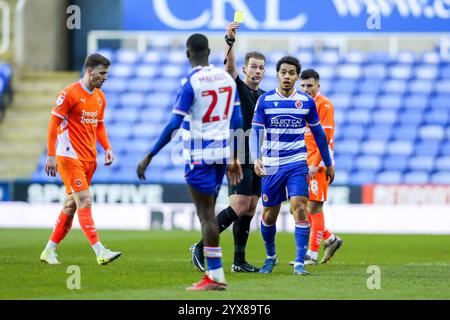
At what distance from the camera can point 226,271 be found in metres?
11.0

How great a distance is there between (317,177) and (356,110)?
11955 millimetres

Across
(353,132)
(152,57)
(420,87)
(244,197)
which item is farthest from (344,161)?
(244,197)

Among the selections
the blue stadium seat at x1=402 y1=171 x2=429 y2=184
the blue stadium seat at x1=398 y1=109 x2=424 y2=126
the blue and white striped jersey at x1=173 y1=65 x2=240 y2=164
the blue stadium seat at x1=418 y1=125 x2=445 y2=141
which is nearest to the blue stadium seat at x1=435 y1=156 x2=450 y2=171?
the blue stadium seat at x1=402 y1=171 x2=429 y2=184

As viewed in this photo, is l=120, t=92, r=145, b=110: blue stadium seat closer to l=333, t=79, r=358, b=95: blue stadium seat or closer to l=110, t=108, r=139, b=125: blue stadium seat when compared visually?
l=110, t=108, r=139, b=125: blue stadium seat

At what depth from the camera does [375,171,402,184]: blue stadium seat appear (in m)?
22.2

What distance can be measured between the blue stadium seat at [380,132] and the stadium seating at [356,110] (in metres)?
0.02

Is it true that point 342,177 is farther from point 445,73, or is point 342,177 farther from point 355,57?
point 445,73

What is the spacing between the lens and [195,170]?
877cm

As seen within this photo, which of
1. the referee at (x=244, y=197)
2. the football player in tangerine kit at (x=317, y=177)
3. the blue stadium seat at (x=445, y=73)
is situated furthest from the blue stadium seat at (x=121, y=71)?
the referee at (x=244, y=197)

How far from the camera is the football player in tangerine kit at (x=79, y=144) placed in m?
11.4

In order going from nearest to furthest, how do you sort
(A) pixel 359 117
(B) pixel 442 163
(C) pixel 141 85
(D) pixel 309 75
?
(D) pixel 309 75 → (B) pixel 442 163 → (A) pixel 359 117 → (C) pixel 141 85

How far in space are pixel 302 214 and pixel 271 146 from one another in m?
0.75

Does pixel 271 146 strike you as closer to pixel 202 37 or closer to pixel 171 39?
pixel 202 37

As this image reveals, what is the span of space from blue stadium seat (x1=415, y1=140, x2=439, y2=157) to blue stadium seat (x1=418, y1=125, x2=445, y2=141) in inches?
4.3
